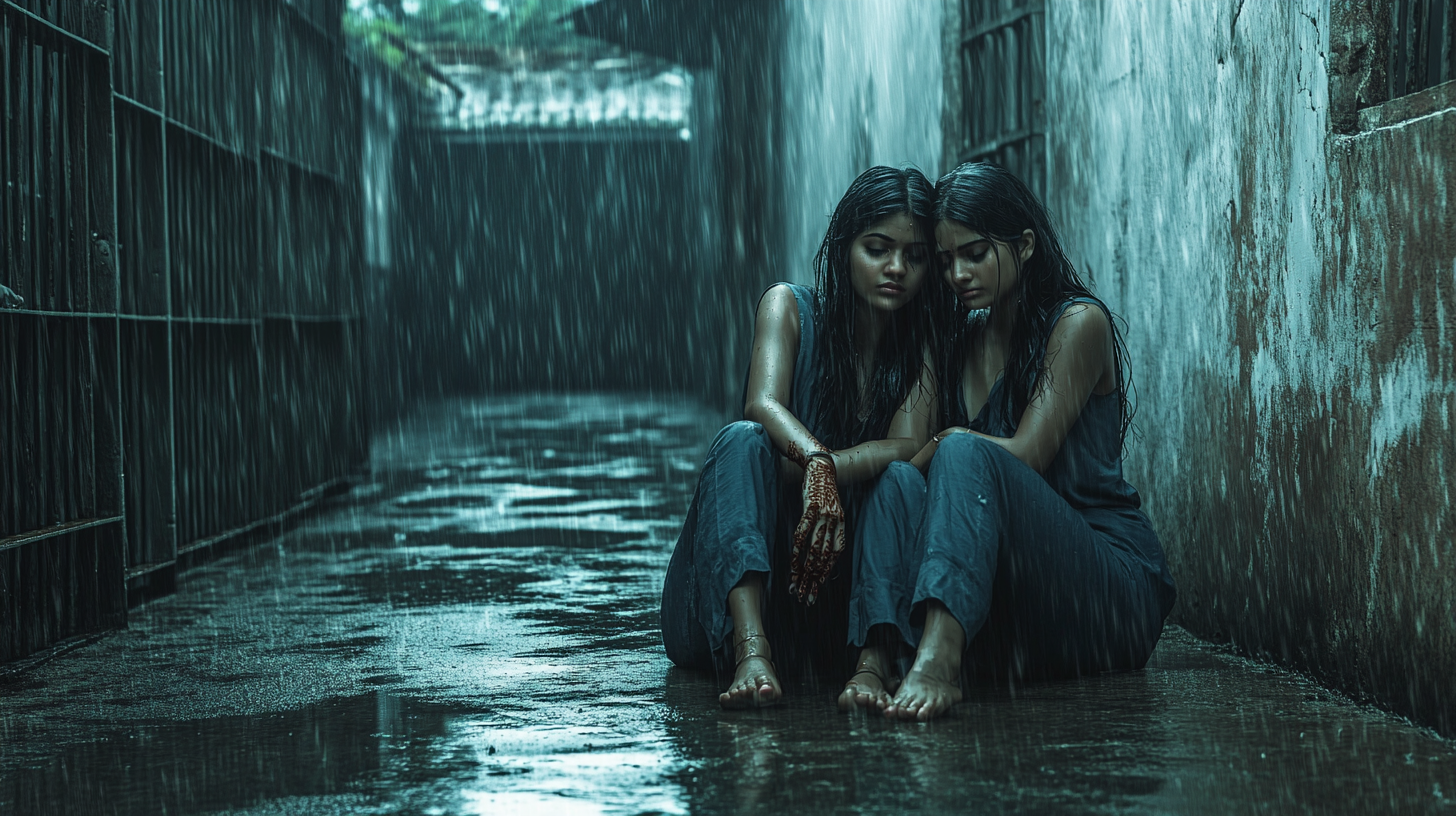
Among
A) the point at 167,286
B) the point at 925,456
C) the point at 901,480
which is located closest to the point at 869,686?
the point at 901,480

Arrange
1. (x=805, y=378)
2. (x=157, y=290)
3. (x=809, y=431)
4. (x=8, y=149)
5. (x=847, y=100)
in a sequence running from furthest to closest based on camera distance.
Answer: (x=847, y=100) → (x=157, y=290) → (x=8, y=149) → (x=805, y=378) → (x=809, y=431)

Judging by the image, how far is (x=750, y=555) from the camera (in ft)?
10.7

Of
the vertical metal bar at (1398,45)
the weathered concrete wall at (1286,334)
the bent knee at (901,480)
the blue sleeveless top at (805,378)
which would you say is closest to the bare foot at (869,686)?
the bent knee at (901,480)

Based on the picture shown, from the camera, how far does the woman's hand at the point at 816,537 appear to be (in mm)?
3264

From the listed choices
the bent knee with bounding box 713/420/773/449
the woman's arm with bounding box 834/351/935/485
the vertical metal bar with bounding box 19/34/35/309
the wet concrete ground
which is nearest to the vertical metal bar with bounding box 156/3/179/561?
the wet concrete ground

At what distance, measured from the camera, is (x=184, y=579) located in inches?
229

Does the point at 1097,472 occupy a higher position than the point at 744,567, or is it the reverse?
the point at 1097,472

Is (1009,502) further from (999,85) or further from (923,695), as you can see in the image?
(999,85)

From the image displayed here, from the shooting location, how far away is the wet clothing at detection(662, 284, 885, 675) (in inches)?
130

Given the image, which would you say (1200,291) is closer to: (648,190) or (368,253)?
→ (368,253)

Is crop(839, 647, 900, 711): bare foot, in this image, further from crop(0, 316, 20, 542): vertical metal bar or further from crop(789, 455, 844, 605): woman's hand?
crop(0, 316, 20, 542): vertical metal bar

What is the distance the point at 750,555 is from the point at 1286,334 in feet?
4.80

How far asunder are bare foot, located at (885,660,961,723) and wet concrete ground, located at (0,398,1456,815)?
42 mm

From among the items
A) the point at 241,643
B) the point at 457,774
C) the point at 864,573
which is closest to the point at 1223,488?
the point at 864,573
